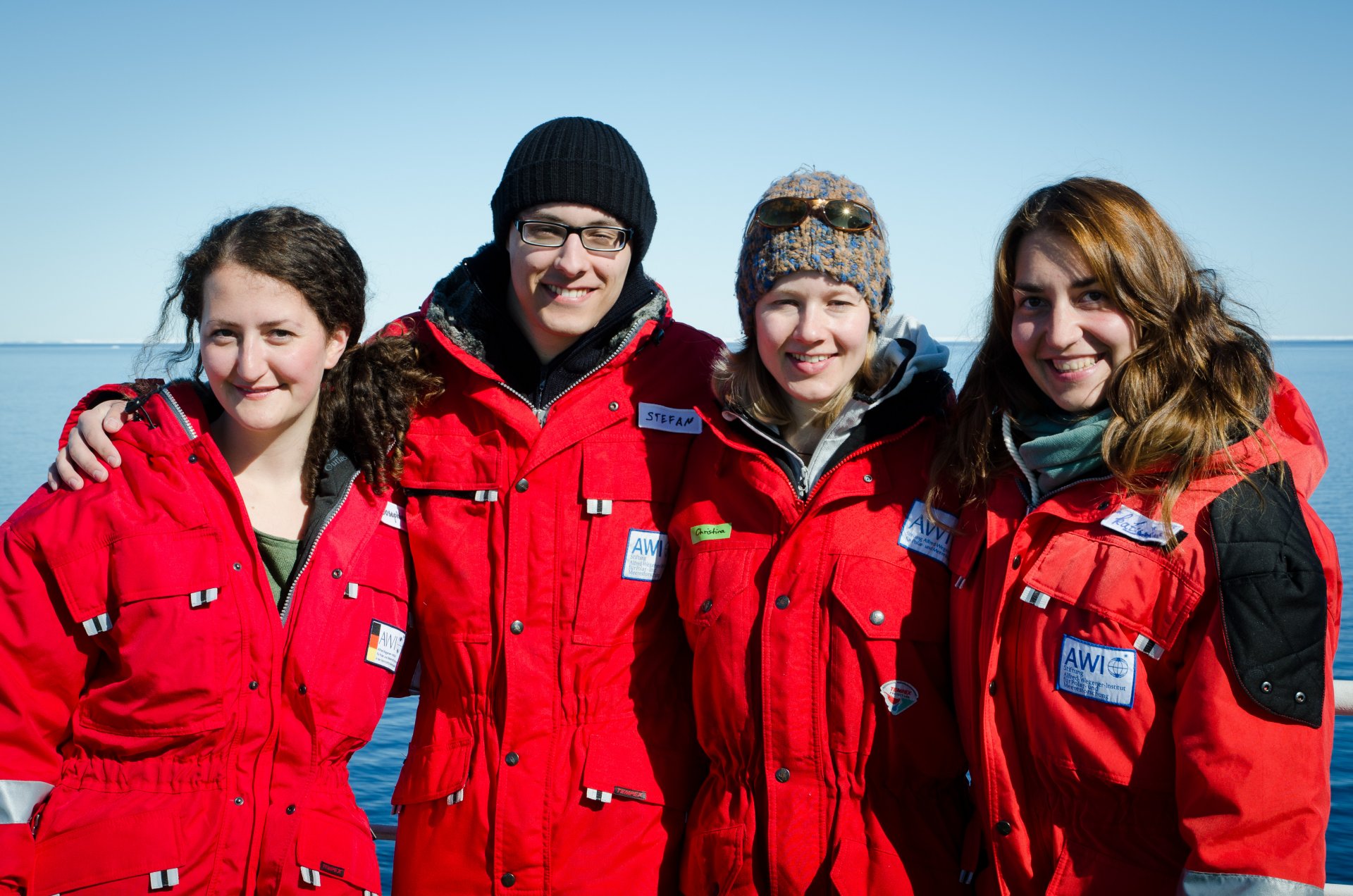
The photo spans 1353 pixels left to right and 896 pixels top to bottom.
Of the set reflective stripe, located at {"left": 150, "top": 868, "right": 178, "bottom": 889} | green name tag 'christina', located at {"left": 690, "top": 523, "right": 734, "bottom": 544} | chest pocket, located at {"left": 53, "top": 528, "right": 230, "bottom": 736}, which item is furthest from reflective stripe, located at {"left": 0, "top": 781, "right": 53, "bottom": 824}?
green name tag 'christina', located at {"left": 690, "top": 523, "right": 734, "bottom": 544}

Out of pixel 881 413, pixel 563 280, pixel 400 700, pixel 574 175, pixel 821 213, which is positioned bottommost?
pixel 400 700

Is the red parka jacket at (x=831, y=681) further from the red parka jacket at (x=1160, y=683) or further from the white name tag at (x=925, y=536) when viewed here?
the red parka jacket at (x=1160, y=683)

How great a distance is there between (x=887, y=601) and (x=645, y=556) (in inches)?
28.0

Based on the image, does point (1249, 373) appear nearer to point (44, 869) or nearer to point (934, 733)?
point (934, 733)

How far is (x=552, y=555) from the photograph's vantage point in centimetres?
273

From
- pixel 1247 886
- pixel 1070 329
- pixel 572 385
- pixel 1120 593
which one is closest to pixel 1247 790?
pixel 1247 886

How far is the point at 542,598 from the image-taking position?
2705 millimetres

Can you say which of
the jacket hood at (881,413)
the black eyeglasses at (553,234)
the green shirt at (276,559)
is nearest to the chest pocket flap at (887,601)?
the jacket hood at (881,413)

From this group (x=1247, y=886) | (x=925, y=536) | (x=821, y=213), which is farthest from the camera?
(x=821, y=213)

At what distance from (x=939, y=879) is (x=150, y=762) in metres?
1.93

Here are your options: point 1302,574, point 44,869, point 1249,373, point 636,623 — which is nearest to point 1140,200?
point 1249,373

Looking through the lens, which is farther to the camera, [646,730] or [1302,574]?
[646,730]

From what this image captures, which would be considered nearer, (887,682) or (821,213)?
(887,682)

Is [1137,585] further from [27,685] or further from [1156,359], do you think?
[27,685]
